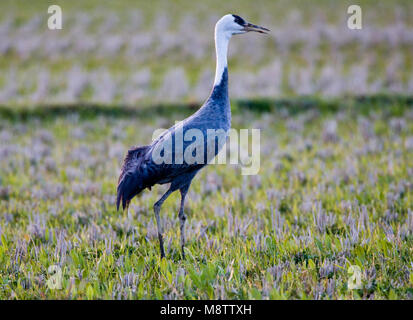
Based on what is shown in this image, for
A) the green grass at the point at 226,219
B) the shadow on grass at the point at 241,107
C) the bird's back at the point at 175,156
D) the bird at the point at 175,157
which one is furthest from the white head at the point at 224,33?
the shadow on grass at the point at 241,107

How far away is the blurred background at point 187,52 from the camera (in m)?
14.5

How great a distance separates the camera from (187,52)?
20.2 m

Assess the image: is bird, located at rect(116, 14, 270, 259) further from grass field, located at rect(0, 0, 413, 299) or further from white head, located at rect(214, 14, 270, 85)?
grass field, located at rect(0, 0, 413, 299)

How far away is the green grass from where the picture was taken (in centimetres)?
455

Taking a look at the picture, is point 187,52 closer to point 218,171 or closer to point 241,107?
point 241,107

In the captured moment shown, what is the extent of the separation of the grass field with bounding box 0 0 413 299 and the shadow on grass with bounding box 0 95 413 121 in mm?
45

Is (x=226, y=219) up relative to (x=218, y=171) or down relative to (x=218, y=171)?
down

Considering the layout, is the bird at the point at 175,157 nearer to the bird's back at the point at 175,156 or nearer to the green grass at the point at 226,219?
the bird's back at the point at 175,156

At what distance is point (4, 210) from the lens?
6.84 metres

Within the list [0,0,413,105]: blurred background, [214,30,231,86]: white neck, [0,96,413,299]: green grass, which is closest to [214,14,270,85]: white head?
[214,30,231,86]: white neck

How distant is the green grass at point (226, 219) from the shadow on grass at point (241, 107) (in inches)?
36.8

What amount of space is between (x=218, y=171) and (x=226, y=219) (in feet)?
8.98

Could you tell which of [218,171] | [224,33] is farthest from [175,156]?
[218,171]
